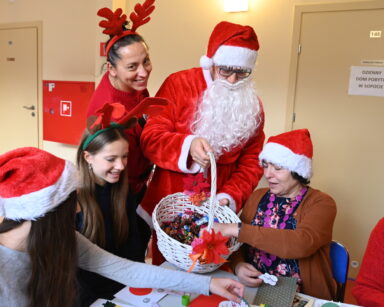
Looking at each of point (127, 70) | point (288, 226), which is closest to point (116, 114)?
point (127, 70)

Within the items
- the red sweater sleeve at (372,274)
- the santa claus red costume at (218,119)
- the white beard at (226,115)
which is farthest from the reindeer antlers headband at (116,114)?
the red sweater sleeve at (372,274)

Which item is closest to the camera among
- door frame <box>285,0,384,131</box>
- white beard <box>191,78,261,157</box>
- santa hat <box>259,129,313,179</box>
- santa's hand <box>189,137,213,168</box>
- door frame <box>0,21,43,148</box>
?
santa's hand <box>189,137,213,168</box>

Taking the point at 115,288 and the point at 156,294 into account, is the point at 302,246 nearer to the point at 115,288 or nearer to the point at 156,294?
the point at 156,294

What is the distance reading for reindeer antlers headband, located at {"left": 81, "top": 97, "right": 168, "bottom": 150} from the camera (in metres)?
1.50

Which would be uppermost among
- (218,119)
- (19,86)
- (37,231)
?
(19,86)

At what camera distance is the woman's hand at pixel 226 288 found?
1.18 metres

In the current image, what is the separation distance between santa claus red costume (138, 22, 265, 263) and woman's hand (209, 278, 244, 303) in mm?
443

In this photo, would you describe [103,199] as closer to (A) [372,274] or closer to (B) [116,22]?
(B) [116,22]

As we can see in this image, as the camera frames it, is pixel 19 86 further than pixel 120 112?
Yes

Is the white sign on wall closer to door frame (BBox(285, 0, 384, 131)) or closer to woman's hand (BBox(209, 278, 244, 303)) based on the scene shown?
door frame (BBox(285, 0, 384, 131))

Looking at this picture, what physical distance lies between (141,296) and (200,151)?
573 millimetres

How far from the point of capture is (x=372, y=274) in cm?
130

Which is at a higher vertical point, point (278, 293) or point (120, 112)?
point (120, 112)

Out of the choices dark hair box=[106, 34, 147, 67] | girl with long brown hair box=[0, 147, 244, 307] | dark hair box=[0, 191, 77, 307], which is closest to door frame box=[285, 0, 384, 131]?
dark hair box=[106, 34, 147, 67]
